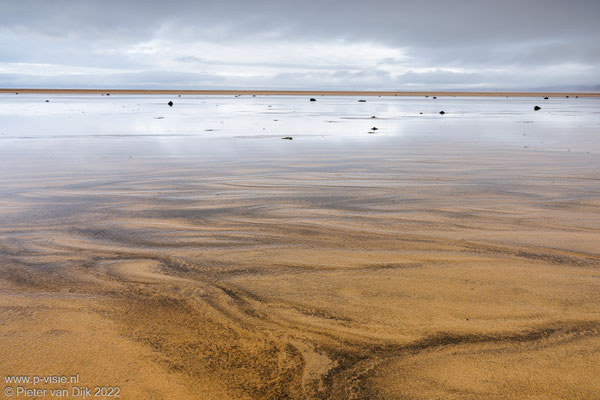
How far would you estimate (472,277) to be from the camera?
341 cm

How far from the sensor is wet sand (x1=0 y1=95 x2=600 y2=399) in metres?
2.34

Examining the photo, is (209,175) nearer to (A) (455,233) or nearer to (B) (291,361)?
(A) (455,233)

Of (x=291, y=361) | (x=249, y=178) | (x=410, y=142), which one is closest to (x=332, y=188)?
(x=249, y=178)

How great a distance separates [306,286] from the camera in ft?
10.8

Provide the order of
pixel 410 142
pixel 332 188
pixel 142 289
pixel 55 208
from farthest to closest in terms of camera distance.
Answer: pixel 410 142, pixel 332 188, pixel 55 208, pixel 142 289

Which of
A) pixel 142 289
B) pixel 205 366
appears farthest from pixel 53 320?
pixel 205 366

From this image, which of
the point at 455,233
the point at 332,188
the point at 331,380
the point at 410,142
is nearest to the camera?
the point at 331,380

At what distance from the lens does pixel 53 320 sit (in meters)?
2.84

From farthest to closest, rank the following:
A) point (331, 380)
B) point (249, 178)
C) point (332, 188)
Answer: point (249, 178)
point (332, 188)
point (331, 380)

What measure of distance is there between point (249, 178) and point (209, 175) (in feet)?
2.48

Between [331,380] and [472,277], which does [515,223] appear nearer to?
[472,277]

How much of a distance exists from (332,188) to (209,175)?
7.58 feet

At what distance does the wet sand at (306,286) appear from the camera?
2338 mm

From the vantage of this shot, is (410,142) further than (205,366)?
Yes
